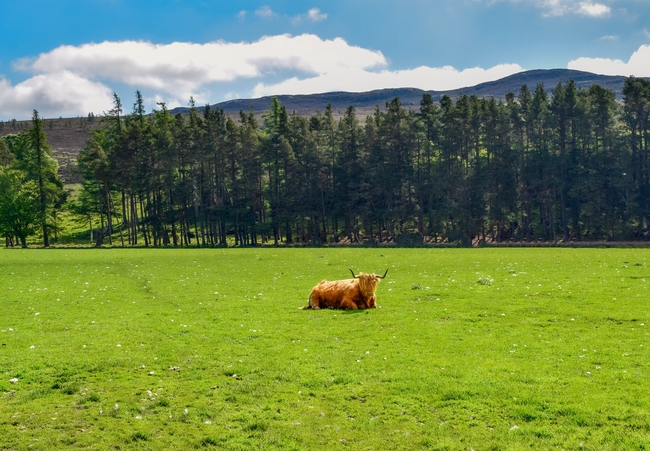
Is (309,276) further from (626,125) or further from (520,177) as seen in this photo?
(626,125)

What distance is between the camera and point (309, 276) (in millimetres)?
31312

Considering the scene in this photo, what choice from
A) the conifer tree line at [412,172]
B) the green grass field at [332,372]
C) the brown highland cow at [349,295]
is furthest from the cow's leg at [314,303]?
the conifer tree line at [412,172]

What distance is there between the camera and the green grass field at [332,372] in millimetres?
8492

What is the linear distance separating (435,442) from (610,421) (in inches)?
123

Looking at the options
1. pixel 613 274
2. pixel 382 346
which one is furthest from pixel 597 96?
pixel 382 346

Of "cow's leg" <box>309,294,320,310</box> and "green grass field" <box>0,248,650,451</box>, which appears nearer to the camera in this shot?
"green grass field" <box>0,248,650,451</box>

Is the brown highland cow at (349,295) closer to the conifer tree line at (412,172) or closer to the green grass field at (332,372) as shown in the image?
the green grass field at (332,372)

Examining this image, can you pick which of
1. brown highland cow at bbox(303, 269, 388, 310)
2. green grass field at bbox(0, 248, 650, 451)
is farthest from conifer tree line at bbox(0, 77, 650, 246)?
green grass field at bbox(0, 248, 650, 451)

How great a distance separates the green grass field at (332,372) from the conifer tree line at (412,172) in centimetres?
6505

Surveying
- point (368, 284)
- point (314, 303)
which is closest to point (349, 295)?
point (368, 284)

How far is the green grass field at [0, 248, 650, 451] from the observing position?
8.49 meters

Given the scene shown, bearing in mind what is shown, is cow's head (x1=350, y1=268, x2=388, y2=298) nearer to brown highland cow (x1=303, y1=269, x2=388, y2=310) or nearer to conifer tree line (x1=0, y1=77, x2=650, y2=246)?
brown highland cow (x1=303, y1=269, x2=388, y2=310)

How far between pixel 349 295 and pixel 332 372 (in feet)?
27.2

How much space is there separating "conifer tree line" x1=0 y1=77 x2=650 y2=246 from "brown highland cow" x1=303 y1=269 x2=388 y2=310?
207 ft
